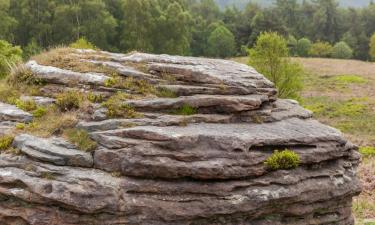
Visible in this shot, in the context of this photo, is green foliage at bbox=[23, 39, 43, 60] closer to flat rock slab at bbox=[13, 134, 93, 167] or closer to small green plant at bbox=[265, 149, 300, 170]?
flat rock slab at bbox=[13, 134, 93, 167]

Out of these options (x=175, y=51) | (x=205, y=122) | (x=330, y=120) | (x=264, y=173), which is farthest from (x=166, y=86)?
(x=175, y=51)

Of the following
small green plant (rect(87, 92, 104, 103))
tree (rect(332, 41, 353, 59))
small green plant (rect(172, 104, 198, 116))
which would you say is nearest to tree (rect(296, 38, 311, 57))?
tree (rect(332, 41, 353, 59))

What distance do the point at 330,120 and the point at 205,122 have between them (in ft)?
145

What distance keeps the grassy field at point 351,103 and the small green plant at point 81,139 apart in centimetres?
1331

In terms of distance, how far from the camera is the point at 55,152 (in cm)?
1423

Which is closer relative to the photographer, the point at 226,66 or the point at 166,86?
the point at 166,86

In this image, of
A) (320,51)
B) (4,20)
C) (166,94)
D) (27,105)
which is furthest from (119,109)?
(320,51)

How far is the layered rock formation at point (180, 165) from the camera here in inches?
541

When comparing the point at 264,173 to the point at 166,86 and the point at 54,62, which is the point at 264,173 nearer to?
the point at 166,86

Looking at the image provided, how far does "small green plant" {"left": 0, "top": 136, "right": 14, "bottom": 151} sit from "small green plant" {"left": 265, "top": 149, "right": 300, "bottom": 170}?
8250 mm

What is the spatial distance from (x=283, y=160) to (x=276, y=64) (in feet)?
98.7

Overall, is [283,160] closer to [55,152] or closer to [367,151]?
[55,152]

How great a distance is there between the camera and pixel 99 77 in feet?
56.3

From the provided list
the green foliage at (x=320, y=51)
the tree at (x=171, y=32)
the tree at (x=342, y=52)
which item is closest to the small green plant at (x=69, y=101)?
the tree at (x=171, y=32)
